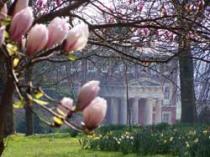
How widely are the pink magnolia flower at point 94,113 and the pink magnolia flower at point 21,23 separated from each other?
0.85 feet

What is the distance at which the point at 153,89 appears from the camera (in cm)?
2833

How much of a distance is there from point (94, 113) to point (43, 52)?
26 centimetres

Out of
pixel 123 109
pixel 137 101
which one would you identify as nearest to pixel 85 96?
pixel 137 101

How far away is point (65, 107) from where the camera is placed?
1518 mm

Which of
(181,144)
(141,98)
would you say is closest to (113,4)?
(181,144)

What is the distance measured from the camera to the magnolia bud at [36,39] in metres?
1.49

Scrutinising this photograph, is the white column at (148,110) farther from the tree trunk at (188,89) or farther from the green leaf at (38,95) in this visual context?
the green leaf at (38,95)

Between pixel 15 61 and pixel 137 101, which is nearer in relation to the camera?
pixel 15 61

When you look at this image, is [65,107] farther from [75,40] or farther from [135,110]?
[135,110]

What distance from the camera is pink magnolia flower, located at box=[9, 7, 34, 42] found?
1494 millimetres

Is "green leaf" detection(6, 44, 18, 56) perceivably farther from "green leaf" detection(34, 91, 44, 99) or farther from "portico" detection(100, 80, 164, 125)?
"portico" detection(100, 80, 164, 125)

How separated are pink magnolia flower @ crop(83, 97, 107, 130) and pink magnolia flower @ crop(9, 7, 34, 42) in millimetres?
259

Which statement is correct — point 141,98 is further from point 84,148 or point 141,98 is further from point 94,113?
point 94,113

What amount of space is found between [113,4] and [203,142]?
9.14ft
